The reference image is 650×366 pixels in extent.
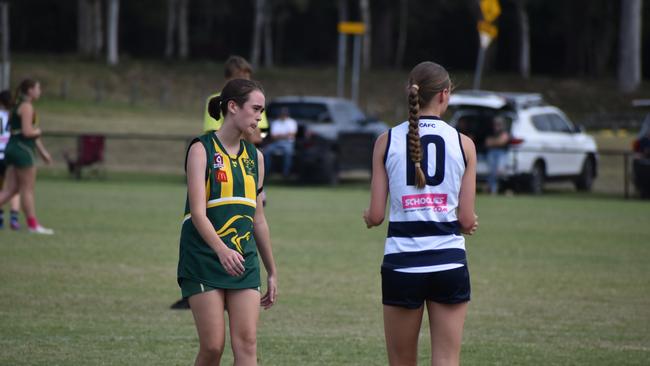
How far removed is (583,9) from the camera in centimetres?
6906

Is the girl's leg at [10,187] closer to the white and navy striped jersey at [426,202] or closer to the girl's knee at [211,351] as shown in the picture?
the girl's knee at [211,351]

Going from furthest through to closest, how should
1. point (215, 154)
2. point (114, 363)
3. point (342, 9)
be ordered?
point (342, 9) < point (114, 363) < point (215, 154)

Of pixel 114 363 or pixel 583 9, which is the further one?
pixel 583 9

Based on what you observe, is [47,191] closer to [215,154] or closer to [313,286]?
[313,286]

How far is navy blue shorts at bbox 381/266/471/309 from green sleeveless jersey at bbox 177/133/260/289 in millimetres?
829

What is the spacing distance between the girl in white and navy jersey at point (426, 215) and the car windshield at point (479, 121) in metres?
20.9

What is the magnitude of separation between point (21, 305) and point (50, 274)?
1937 mm

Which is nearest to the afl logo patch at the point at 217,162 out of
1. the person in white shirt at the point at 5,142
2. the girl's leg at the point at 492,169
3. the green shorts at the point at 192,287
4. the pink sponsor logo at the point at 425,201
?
the green shorts at the point at 192,287

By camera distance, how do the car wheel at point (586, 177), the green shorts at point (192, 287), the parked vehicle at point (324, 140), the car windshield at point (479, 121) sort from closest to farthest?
1. the green shorts at point (192, 287)
2. the car windshield at point (479, 121)
3. the parked vehicle at point (324, 140)
4. the car wheel at point (586, 177)

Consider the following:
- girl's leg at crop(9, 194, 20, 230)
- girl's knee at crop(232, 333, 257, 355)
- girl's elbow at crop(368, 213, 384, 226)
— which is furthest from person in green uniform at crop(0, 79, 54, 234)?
girl's elbow at crop(368, 213, 384, 226)

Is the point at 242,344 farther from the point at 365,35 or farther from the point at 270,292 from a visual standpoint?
the point at 365,35

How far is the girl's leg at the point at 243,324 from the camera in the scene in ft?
18.7

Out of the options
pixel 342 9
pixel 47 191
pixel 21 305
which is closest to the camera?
pixel 21 305

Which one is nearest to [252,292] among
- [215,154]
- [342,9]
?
[215,154]
